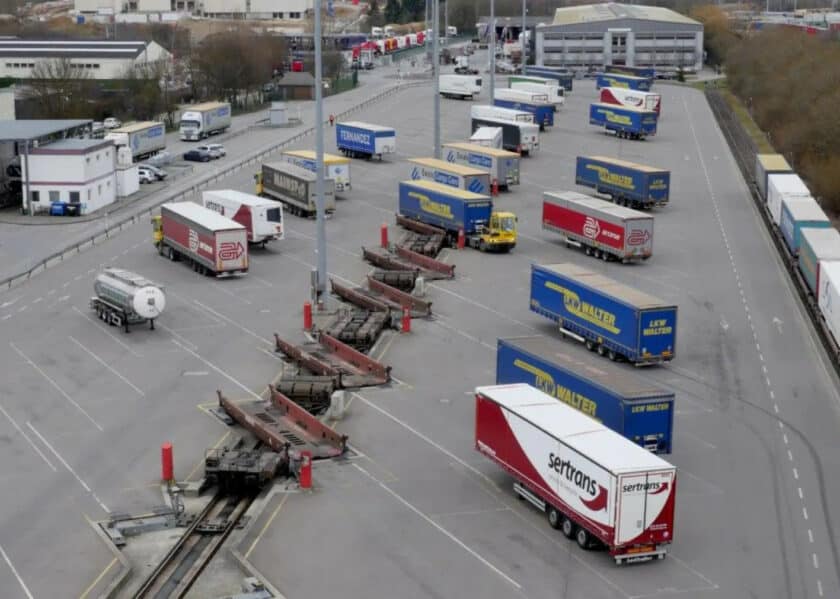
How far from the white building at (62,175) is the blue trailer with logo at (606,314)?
114ft

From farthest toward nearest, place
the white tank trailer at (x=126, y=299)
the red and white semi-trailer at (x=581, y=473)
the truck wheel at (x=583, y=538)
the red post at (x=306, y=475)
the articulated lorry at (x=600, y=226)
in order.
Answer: the articulated lorry at (x=600, y=226) → the white tank trailer at (x=126, y=299) → the red post at (x=306, y=475) → the truck wheel at (x=583, y=538) → the red and white semi-trailer at (x=581, y=473)

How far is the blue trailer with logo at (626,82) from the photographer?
147800 mm

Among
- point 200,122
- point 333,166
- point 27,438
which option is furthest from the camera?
point 200,122

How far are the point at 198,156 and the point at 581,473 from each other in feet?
237

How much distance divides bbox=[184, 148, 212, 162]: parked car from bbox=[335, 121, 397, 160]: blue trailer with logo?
9770mm

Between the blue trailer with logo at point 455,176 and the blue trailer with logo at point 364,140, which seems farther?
the blue trailer with logo at point 364,140

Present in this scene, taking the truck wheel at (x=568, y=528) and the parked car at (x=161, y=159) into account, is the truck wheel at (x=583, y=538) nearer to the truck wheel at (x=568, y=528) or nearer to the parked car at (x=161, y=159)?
the truck wheel at (x=568, y=528)

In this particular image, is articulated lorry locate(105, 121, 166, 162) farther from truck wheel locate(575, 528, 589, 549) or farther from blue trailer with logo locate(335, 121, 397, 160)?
truck wheel locate(575, 528, 589, 549)

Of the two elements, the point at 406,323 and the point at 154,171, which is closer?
the point at 406,323

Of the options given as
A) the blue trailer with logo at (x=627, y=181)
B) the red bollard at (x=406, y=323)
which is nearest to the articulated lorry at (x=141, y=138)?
the blue trailer with logo at (x=627, y=181)

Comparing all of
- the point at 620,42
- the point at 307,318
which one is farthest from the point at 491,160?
the point at 620,42

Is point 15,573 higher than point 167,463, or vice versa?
point 167,463

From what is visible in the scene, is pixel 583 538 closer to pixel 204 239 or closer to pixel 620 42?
pixel 204 239

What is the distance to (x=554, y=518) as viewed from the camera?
116 feet
